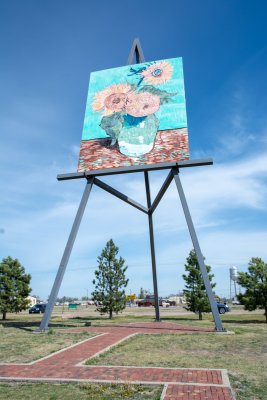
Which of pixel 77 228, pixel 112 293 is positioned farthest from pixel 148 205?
pixel 112 293

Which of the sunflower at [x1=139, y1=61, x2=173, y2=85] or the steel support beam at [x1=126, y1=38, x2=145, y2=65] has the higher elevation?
the steel support beam at [x1=126, y1=38, x2=145, y2=65]

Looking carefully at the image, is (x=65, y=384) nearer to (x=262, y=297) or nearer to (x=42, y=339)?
(x=42, y=339)

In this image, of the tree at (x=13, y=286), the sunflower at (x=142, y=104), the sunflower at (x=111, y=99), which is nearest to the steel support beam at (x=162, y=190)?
the sunflower at (x=142, y=104)

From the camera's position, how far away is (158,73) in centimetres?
1653

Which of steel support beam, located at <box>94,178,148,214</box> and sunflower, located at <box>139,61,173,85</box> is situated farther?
sunflower, located at <box>139,61,173,85</box>

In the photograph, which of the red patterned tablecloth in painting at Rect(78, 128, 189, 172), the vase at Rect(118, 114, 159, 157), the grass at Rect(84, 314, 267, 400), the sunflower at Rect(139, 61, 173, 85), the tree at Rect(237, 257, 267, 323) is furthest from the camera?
the tree at Rect(237, 257, 267, 323)

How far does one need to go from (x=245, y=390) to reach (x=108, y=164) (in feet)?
37.9

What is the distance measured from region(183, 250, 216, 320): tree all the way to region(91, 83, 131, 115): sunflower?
15291mm

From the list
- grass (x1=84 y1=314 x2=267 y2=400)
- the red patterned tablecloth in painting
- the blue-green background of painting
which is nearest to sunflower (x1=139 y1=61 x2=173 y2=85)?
the blue-green background of painting

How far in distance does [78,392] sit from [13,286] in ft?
65.9

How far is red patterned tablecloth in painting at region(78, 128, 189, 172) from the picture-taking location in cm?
1410

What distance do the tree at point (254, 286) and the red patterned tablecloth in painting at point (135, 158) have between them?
46.1 feet

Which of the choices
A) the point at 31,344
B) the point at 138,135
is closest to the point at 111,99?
the point at 138,135

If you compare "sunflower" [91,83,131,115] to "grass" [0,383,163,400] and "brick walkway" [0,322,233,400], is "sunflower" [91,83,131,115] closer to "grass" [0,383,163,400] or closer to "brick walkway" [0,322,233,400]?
"brick walkway" [0,322,233,400]
